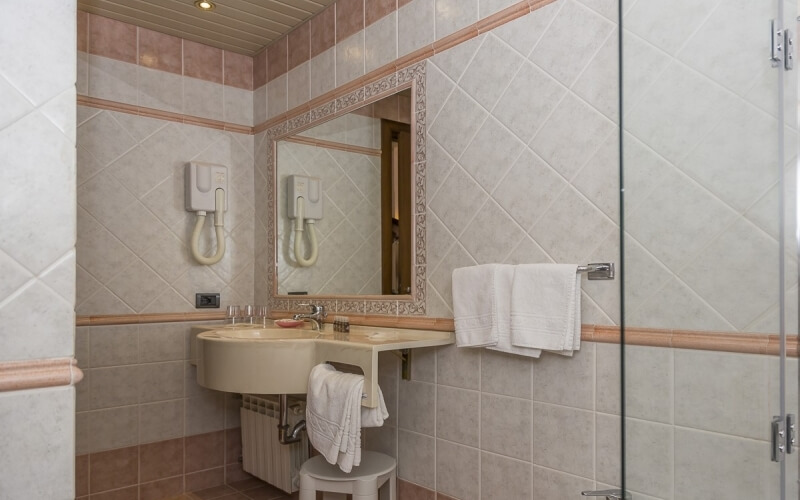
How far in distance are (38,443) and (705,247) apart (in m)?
1.25

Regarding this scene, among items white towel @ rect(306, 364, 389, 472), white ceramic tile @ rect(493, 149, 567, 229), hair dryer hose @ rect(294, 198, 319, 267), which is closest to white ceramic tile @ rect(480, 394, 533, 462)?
white towel @ rect(306, 364, 389, 472)

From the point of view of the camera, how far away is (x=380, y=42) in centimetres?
252

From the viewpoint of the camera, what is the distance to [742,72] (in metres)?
1.01

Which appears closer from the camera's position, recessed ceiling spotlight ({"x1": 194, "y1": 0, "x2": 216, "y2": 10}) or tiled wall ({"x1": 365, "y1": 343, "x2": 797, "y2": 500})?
tiled wall ({"x1": 365, "y1": 343, "x2": 797, "y2": 500})

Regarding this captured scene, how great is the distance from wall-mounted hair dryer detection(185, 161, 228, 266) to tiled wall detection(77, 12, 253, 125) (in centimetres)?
33

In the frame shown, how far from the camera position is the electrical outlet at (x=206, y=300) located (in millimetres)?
3193

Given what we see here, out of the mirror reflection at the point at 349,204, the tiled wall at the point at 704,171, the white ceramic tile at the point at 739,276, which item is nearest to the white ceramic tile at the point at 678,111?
the tiled wall at the point at 704,171

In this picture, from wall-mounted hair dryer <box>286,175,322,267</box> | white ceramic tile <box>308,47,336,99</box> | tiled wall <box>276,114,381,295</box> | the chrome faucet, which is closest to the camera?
tiled wall <box>276,114,381,295</box>

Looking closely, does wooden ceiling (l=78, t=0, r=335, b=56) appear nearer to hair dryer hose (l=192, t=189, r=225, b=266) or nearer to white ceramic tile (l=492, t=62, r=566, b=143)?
hair dryer hose (l=192, t=189, r=225, b=266)

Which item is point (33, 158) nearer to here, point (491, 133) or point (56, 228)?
point (56, 228)

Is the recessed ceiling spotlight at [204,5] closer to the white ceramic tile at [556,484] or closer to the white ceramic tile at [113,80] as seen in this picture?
the white ceramic tile at [113,80]

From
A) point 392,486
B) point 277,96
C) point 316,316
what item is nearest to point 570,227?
point 392,486

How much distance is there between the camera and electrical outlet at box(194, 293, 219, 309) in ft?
10.5

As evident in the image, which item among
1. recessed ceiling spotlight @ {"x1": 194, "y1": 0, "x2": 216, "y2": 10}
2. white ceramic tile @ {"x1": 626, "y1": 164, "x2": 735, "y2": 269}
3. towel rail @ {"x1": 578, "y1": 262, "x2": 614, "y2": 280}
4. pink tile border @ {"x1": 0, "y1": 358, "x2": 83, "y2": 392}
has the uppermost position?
recessed ceiling spotlight @ {"x1": 194, "y1": 0, "x2": 216, "y2": 10}
